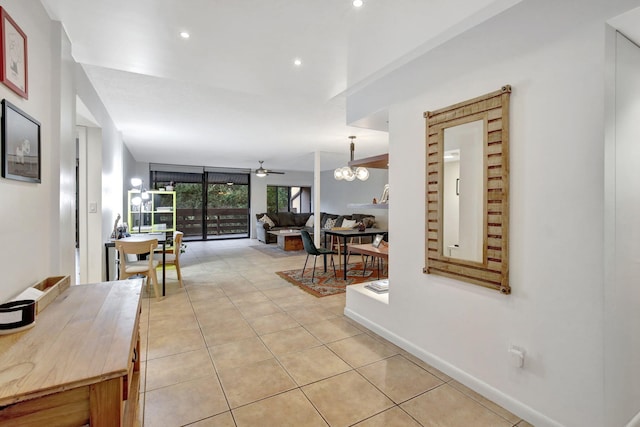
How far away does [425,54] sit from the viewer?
2295 mm

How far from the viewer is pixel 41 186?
5.80 feet

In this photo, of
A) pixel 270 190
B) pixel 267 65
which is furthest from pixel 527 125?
pixel 270 190

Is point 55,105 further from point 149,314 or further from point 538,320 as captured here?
point 538,320

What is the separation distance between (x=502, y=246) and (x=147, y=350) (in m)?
2.83

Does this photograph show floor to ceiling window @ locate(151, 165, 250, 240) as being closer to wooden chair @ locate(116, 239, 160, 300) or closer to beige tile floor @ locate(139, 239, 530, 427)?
wooden chair @ locate(116, 239, 160, 300)

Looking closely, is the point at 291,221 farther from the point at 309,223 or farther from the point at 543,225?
the point at 543,225

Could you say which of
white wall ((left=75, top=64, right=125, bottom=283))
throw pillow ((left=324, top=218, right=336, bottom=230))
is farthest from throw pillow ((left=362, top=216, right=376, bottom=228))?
white wall ((left=75, top=64, right=125, bottom=283))

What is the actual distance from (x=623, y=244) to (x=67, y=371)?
2.45 m

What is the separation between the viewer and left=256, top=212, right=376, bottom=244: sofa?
28.9ft

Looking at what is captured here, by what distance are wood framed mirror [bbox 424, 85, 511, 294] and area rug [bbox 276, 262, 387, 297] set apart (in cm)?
220

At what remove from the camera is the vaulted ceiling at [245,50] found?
179cm

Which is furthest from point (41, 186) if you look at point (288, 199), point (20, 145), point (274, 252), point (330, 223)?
point (288, 199)

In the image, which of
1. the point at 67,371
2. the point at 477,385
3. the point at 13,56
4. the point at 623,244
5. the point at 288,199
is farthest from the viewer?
the point at 288,199

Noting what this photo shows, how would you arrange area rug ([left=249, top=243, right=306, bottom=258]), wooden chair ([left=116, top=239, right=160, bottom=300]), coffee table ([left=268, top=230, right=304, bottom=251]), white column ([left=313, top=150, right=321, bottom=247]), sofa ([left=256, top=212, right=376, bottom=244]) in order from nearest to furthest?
wooden chair ([left=116, top=239, right=160, bottom=300])
white column ([left=313, top=150, right=321, bottom=247])
area rug ([left=249, top=243, right=306, bottom=258])
coffee table ([left=268, top=230, right=304, bottom=251])
sofa ([left=256, top=212, right=376, bottom=244])
